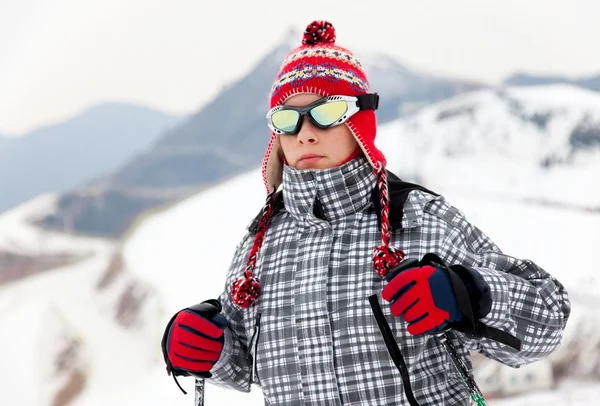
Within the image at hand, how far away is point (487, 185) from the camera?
357cm

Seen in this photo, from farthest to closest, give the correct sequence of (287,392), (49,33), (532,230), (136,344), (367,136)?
(49,33) < (136,344) < (532,230) < (367,136) < (287,392)

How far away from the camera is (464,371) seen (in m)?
0.98

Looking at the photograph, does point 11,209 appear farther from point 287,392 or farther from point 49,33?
point 287,392

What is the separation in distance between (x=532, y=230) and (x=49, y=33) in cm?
369

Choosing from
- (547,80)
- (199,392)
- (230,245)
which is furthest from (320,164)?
(547,80)

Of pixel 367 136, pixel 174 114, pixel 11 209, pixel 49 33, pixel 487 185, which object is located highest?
pixel 49 33

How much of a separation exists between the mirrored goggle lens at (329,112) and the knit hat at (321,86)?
0.03 meters

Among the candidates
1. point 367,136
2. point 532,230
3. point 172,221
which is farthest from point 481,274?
point 172,221

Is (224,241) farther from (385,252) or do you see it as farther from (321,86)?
(385,252)

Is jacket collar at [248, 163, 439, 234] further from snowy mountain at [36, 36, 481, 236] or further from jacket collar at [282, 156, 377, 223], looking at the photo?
snowy mountain at [36, 36, 481, 236]

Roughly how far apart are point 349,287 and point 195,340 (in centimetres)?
28

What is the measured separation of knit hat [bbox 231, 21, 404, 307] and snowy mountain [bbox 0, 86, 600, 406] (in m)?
1.71

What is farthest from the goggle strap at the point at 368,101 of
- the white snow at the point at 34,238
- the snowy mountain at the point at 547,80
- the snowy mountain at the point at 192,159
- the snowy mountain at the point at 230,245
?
the white snow at the point at 34,238

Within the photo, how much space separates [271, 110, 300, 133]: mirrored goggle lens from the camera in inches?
43.8
